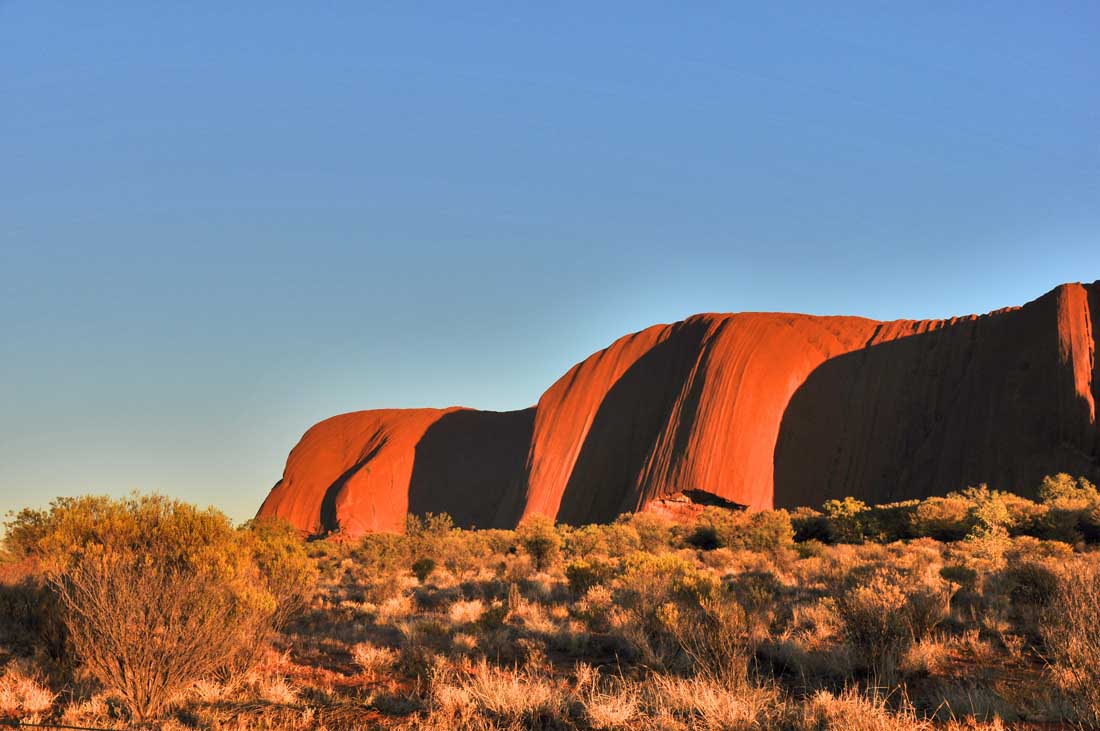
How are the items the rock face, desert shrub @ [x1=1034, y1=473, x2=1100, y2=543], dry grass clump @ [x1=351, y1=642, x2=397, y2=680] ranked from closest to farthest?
dry grass clump @ [x1=351, y1=642, x2=397, y2=680] → desert shrub @ [x1=1034, y1=473, x2=1100, y2=543] → the rock face

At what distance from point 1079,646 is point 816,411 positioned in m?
35.6

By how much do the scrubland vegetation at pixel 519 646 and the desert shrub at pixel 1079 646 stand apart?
0.04 meters

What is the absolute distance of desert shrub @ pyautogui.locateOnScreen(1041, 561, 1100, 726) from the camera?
19.6ft

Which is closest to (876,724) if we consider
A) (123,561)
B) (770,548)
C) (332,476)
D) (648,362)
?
(123,561)

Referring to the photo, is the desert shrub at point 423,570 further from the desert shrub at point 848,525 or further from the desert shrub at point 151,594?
the desert shrub at point 848,525

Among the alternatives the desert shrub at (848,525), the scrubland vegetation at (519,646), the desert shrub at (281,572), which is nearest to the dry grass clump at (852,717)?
the scrubland vegetation at (519,646)

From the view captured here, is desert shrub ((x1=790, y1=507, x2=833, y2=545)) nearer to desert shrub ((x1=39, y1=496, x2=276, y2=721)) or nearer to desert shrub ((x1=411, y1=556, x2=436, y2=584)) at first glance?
desert shrub ((x1=411, y1=556, x2=436, y2=584))

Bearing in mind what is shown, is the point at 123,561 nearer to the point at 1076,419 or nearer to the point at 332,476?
the point at 1076,419

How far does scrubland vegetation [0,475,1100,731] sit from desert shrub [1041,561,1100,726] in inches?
1.5

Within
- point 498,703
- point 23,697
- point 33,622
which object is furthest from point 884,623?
point 33,622

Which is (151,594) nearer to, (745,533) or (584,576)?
(584,576)

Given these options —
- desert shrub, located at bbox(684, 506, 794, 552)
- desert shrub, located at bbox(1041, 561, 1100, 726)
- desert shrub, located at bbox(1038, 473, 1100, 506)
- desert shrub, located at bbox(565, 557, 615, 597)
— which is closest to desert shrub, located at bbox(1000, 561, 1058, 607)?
desert shrub, located at bbox(1041, 561, 1100, 726)

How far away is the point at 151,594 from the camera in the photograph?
8.05 meters

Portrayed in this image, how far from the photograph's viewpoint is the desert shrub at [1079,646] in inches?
235
